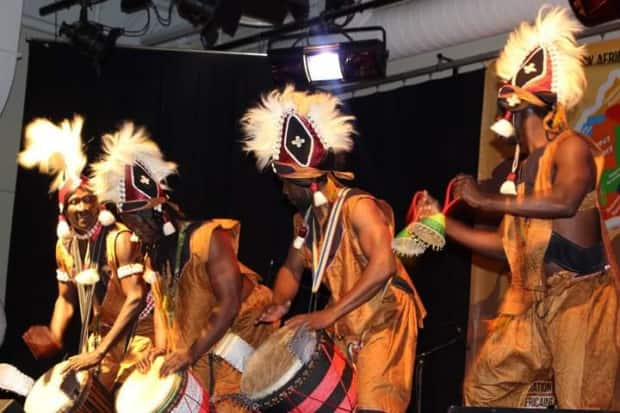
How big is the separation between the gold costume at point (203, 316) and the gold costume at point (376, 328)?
0.67 meters

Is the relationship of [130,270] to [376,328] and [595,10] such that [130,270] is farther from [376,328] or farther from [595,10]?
[595,10]

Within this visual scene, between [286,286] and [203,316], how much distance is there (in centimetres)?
51

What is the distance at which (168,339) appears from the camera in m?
5.15

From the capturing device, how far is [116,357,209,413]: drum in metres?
4.63

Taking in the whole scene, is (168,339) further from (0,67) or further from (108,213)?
(0,67)

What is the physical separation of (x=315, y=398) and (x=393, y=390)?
0.32 metres

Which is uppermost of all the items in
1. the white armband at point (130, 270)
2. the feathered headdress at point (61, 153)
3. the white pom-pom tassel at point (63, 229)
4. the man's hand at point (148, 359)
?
the feathered headdress at point (61, 153)

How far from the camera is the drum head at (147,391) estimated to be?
464 cm

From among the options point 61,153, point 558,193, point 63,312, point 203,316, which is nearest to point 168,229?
point 203,316

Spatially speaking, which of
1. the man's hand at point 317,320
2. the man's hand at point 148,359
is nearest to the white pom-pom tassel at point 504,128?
the man's hand at point 317,320

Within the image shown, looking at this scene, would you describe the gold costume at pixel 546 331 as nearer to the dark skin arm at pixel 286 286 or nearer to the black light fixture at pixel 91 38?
the dark skin arm at pixel 286 286

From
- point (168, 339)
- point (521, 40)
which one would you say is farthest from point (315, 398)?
point (521, 40)

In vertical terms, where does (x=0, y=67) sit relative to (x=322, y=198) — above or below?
above

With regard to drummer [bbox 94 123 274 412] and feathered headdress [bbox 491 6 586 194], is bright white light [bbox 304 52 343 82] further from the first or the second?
feathered headdress [bbox 491 6 586 194]
